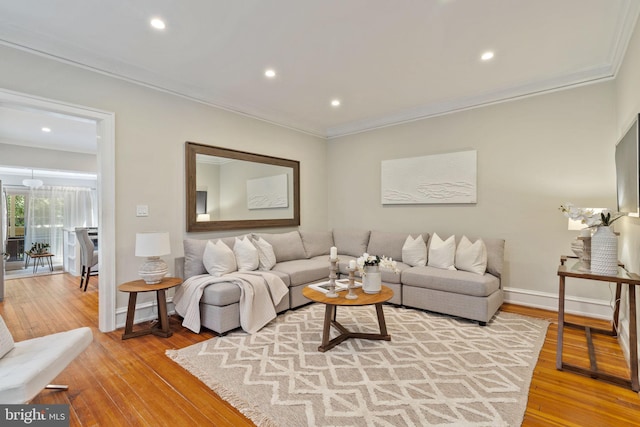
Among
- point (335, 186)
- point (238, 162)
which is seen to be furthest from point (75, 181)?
point (335, 186)

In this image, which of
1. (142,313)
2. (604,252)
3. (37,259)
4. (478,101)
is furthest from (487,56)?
(37,259)

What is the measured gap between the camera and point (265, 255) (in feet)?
12.8

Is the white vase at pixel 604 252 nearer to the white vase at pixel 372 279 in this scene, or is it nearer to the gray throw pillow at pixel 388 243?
the white vase at pixel 372 279

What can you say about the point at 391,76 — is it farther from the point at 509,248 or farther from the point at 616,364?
the point at 616,364

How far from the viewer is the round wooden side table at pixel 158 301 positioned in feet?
9.50

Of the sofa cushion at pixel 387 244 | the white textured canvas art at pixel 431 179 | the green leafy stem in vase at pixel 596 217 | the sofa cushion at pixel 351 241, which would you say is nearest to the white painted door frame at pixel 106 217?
the sofa cushion at pixel 351 241

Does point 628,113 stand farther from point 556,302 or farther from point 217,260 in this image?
point 217,260

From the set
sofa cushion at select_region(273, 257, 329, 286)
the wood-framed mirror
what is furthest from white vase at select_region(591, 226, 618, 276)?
the wood-framed mirror

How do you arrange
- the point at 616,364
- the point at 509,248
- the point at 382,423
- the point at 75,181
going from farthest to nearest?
the point at 75,181 < the point at 509,248 < the point at 616,364 < the point at 382,423

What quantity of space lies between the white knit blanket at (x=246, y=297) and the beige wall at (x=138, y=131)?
585mm

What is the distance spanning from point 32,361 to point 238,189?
9.75 ft

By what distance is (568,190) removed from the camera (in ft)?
11.4

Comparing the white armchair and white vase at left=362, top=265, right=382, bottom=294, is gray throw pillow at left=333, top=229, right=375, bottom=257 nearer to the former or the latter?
white vase at left=362, top=265, right=382, bottom=294

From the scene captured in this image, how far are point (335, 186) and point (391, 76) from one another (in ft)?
8.44
